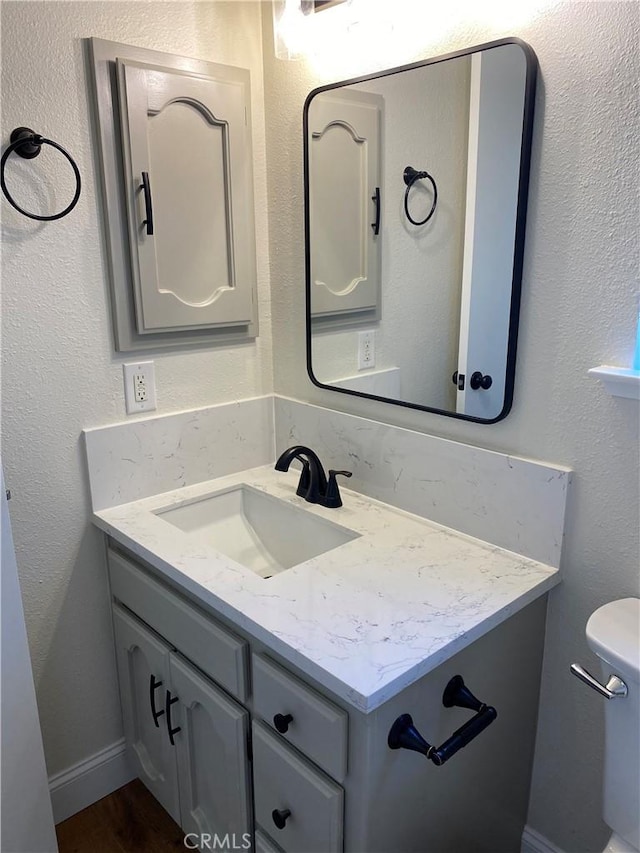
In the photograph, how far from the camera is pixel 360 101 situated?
1434mm

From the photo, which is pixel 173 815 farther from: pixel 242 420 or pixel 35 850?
pixel 242 420

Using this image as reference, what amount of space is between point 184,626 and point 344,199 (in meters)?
1.08

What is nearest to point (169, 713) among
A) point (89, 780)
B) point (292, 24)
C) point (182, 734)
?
point (182, 734)

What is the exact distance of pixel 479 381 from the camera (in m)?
1.32

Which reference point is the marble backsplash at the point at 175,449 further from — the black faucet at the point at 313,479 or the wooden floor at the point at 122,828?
the wooden floor at the point at 122,828

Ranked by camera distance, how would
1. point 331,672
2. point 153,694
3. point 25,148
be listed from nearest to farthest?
point 331,672
point 25,148
point 153,694

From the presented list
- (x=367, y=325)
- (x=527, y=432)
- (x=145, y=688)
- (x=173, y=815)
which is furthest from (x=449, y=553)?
(x=173, y=815)

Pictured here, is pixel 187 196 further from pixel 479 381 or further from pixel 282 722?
pixel 282 722

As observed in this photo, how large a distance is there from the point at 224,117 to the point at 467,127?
2.10ft

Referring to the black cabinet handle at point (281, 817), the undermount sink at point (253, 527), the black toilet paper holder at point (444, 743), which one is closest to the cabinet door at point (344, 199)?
the undermount sink at point (253, 527)

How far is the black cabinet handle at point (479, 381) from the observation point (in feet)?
4.25

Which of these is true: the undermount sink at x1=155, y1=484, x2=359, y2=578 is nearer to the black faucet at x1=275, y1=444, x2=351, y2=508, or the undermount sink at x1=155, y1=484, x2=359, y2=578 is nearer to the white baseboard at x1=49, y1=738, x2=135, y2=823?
the black faucet at x1=275, y1=444, x2=351, y2=508

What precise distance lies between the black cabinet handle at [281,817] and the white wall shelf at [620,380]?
97 cm

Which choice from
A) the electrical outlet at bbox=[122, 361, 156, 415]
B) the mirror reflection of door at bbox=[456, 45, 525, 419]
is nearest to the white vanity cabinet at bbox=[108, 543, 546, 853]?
the electrical outlet at bbox=[122, 361, 156, 415]
